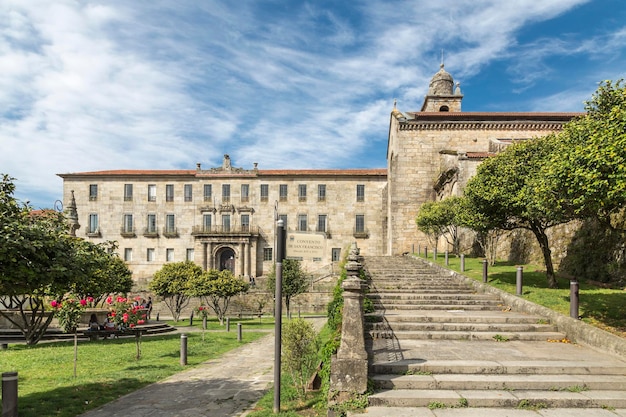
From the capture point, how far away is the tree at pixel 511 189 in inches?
485

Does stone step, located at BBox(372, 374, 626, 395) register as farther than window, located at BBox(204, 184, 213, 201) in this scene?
No

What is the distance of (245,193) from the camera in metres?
41.2

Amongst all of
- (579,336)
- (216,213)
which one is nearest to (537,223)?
(579,336)

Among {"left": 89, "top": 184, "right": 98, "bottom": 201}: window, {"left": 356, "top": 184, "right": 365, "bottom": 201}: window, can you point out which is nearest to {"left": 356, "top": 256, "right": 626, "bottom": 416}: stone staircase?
{"left": 356, "top": 184, "right": 365, "bottom": 201}: window

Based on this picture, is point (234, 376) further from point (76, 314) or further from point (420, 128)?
point (420, 128)

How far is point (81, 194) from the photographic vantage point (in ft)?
134

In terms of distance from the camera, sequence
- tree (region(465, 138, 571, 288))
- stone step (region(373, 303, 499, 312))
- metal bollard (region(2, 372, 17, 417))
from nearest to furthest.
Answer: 1. metal bollard (region(2, 372, 17, 417))
2. stone step (region(373, 303, 499, 312))
3. tree (region(465, 138, 571, 288))

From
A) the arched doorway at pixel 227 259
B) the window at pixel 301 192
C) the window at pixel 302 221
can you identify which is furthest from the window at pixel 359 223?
the arched doorway at pixel 227 259

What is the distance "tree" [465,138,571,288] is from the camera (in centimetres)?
1232

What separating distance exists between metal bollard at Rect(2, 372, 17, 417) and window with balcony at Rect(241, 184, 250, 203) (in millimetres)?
35857

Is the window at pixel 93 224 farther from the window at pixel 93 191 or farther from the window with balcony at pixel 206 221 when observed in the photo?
the window with balcony at pixel 206 221

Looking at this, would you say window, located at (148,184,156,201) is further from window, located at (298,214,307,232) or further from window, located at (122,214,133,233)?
window, located at (298,214,307,232)

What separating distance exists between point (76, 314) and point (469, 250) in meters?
21.8

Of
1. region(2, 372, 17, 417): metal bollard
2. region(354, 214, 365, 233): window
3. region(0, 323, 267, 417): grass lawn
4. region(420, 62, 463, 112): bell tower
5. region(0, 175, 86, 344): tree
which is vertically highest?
region(420, 62, 463, 112): bell tower
